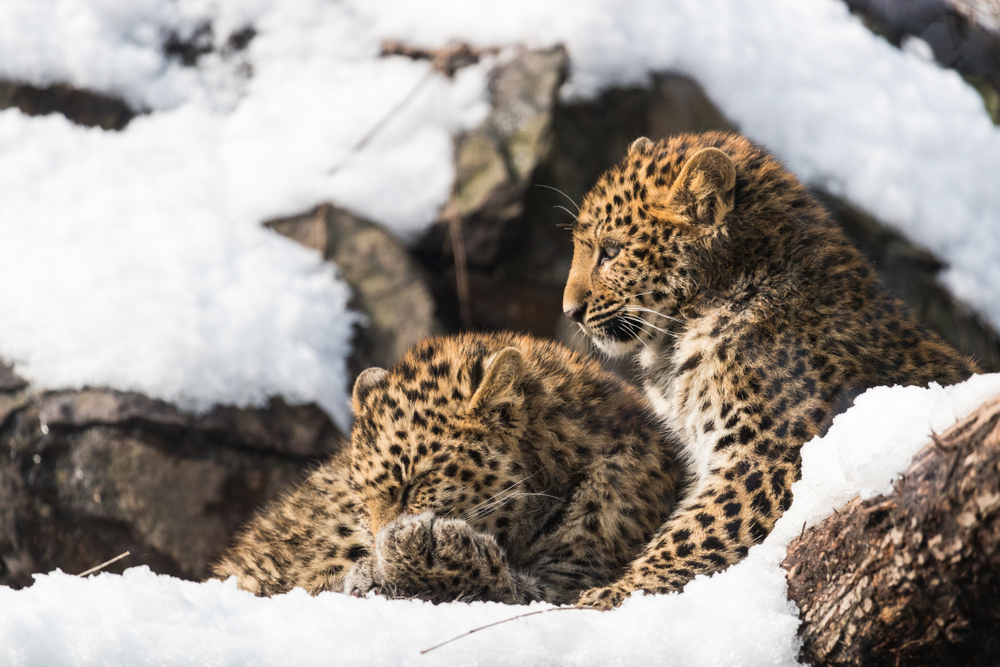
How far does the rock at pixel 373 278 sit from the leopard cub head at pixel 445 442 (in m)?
2.62

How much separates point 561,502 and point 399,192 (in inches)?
162

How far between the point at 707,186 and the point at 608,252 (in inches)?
25.3

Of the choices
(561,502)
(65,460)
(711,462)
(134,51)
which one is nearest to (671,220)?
(711,462)

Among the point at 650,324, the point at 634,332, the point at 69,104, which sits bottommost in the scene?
the point at 69,104

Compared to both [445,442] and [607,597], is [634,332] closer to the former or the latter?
[445,442]

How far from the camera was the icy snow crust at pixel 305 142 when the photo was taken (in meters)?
6.33

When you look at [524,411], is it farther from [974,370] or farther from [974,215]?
[974,215]

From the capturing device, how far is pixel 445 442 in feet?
13.1

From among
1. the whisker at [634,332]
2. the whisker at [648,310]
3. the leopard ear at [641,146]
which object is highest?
the leopard ear at [641,146]

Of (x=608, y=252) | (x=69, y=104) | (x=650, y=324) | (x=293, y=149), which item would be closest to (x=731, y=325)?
(x=650, y=324)

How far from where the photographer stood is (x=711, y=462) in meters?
3.69

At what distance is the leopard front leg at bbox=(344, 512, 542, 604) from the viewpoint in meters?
3.54

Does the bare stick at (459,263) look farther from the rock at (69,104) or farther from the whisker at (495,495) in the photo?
the whisker at (495,495)

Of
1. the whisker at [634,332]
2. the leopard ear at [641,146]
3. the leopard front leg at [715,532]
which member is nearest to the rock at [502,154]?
the leopard ear at [641,146]
